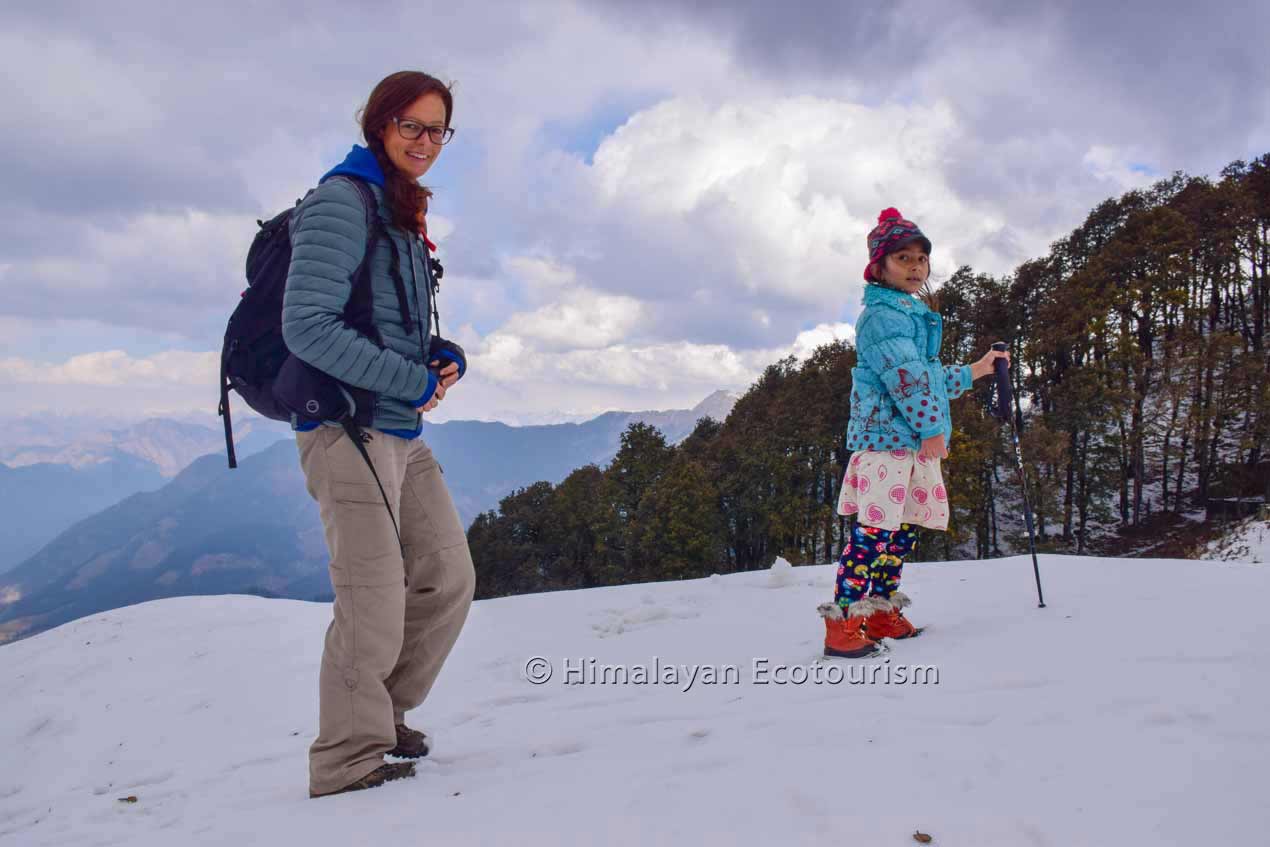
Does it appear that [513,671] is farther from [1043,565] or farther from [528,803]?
[1043,565]

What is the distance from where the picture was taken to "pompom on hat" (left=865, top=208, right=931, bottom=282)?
3604 millimetres

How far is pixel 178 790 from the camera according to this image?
3.26m

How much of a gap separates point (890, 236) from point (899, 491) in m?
1.42

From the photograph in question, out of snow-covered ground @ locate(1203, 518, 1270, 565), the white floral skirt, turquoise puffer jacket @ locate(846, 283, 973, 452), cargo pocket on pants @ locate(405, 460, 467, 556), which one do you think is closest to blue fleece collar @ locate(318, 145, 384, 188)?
cargo pocket on pants @ locate(405, 460, 467, 556)

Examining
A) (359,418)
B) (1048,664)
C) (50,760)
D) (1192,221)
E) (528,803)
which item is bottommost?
(50,760)

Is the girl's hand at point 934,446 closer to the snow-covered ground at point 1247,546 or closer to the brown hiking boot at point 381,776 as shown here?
the brown hiking boot at point 381,776

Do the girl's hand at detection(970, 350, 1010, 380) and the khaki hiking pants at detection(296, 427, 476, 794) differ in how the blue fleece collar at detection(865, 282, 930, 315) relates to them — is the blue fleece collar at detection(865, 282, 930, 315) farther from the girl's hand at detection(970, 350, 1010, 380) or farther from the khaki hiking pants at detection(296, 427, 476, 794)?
the khaki hiking pants at detection(296, 427, 476, 794)

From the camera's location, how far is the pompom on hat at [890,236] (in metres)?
3.60

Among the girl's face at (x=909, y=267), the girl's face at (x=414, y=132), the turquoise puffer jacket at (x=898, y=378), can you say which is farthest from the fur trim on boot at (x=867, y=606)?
the girl's face at (x=414, y=132)

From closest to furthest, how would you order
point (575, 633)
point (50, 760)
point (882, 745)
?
1. point (882, 745)
2. point (50, 760)
3. point (575, 633)

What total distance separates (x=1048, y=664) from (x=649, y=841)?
2139mm

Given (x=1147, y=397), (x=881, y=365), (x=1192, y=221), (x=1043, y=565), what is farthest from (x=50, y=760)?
(x=1192, y=221)

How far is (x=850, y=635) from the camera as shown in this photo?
12.0 feet

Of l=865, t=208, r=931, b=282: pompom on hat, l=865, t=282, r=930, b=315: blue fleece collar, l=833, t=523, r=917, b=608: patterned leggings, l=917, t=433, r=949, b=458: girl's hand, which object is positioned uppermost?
l=865, t=208, r=931, b=282: pompom on hat
